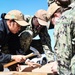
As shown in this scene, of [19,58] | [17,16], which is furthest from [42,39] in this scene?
[19,58]

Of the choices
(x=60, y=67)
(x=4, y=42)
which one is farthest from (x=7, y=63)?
(x=60, y=67)

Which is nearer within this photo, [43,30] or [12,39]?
[12,39]

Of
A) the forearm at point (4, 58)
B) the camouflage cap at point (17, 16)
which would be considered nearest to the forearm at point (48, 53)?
the camouflage cap at point (17, 16)

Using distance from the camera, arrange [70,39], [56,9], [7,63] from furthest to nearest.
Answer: [7,63]
[56,9]
[70,39]

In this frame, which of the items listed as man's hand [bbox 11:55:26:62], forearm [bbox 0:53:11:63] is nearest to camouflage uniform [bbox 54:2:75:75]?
man's hand [bbox 11:55:26:62]

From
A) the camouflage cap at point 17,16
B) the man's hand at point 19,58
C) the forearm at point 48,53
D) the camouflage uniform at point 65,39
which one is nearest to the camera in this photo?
the camouflage uniform at point 65,39

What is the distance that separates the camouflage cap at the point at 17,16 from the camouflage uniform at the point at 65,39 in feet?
7.24

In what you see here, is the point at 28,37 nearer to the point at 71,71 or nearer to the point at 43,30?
the point at 43,30

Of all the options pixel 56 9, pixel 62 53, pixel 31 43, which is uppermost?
pixel 56 9

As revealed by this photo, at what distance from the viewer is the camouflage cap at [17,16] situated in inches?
211

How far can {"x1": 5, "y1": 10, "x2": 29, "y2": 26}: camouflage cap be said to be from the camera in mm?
5350

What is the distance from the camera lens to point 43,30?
20.9 feet

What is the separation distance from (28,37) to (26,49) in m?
0.23

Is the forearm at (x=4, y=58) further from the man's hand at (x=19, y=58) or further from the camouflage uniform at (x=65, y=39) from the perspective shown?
the camouflage uniform at (x=65, y=39)
